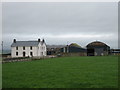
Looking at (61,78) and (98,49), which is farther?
(98,49)

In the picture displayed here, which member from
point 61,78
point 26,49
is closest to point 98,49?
point 26,49

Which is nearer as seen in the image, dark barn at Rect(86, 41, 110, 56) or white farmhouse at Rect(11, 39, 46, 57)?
white farmhouse at Rect(11, 39, 46, 57)

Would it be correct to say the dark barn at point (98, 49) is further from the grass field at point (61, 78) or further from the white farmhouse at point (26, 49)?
the grass field at point (61, 78)

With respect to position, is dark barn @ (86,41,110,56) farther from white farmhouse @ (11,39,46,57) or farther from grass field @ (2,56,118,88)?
grass field @ (2,56,118,88)

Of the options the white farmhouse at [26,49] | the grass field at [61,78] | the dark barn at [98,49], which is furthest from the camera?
the dark barn at [98,49]

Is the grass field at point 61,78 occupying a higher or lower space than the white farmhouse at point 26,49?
lower

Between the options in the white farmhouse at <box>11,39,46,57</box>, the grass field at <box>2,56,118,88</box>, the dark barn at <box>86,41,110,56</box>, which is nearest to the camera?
the grass field at <box>2,56,118,88</box>

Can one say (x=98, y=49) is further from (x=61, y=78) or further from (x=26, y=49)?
(x=61, y=78)

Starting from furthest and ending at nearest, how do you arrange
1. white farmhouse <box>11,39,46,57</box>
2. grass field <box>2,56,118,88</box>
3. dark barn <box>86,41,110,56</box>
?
dark barn <box>86,41,110,56</box>, white farmhouse <box>11,39,46,57</box>, grass field <box>2,56,118,88</box>

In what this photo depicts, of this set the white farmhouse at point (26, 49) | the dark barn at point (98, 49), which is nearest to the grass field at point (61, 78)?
the white farmhouse at point (26, 49)

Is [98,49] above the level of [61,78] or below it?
above

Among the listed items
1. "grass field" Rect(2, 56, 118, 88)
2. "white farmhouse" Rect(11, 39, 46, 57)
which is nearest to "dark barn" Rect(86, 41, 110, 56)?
"white farmhouse" Rect(11, 39, 46, 57)

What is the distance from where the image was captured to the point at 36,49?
63812 millimetres

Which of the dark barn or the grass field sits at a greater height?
the dark barn
